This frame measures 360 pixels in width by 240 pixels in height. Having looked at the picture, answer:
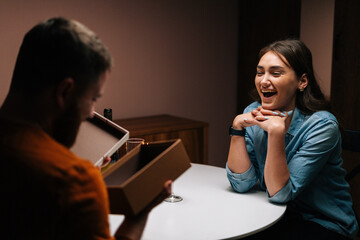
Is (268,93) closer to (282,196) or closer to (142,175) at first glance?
(282,196)

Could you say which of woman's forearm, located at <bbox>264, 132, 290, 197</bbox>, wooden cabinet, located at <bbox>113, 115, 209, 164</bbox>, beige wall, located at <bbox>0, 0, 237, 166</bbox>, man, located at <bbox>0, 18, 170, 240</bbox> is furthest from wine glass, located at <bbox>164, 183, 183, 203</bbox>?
beige wall, located at <bbox>0, 0, 237, 166</bbox>

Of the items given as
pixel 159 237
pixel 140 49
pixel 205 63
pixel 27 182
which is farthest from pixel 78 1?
pixel 27 182

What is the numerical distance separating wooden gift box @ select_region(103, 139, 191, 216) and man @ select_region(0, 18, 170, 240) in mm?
131

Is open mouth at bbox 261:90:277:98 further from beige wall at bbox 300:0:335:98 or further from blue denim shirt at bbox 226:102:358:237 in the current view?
beige wall at bbox 300:0:335:98

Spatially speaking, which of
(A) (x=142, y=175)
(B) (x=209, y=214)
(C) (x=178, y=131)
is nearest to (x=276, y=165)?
(B) (x=209, y=214)

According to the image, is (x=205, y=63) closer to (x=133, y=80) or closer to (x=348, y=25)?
(x=133, y=80)

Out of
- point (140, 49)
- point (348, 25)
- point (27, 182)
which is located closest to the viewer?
point (27, 182)

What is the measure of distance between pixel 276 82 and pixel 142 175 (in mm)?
1057

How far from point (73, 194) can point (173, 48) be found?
9.41ft

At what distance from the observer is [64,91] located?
79 centimetres

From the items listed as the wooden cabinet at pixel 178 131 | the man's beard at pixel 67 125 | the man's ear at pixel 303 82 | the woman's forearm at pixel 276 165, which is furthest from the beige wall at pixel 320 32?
the man's beard at pixel 67 125

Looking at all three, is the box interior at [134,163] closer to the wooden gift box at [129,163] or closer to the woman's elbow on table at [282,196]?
the wooden gift box at [129,163]

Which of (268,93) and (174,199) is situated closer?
(174,199)

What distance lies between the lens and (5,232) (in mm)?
756
